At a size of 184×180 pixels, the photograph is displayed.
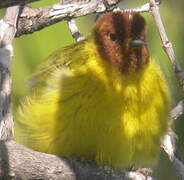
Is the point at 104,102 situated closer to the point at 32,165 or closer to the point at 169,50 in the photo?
the point at 169,50

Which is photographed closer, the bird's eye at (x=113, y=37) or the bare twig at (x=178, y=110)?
the bare twig at (x=178, y=110)

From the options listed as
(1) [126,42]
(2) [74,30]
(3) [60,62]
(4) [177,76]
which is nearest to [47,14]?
(2) [74,30]

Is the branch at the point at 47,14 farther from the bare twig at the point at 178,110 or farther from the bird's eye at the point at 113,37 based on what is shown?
the bare twig at the point at 178,110

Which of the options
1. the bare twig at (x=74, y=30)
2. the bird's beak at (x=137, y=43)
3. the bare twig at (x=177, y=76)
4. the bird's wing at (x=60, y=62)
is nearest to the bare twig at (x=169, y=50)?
the bare twig at (x=177, y=76)

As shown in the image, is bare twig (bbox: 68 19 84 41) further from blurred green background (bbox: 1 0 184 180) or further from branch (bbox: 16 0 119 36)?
blurred green background (bbox: 1 0 184 180)

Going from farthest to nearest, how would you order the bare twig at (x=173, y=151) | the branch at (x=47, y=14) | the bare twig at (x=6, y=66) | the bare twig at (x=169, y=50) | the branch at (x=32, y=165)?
the branch at (x=47, y=14)
the bare twig at (x=173, y=151)
the bare twig at (x=6, y=66)
the bare twig at (x=169, y=50)
the branch at (x=32, y=165)

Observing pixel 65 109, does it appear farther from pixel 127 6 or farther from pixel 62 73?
pixel 127 6

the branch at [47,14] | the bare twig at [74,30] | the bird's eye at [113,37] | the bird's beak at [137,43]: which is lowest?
the bird's beak at [137,43]
